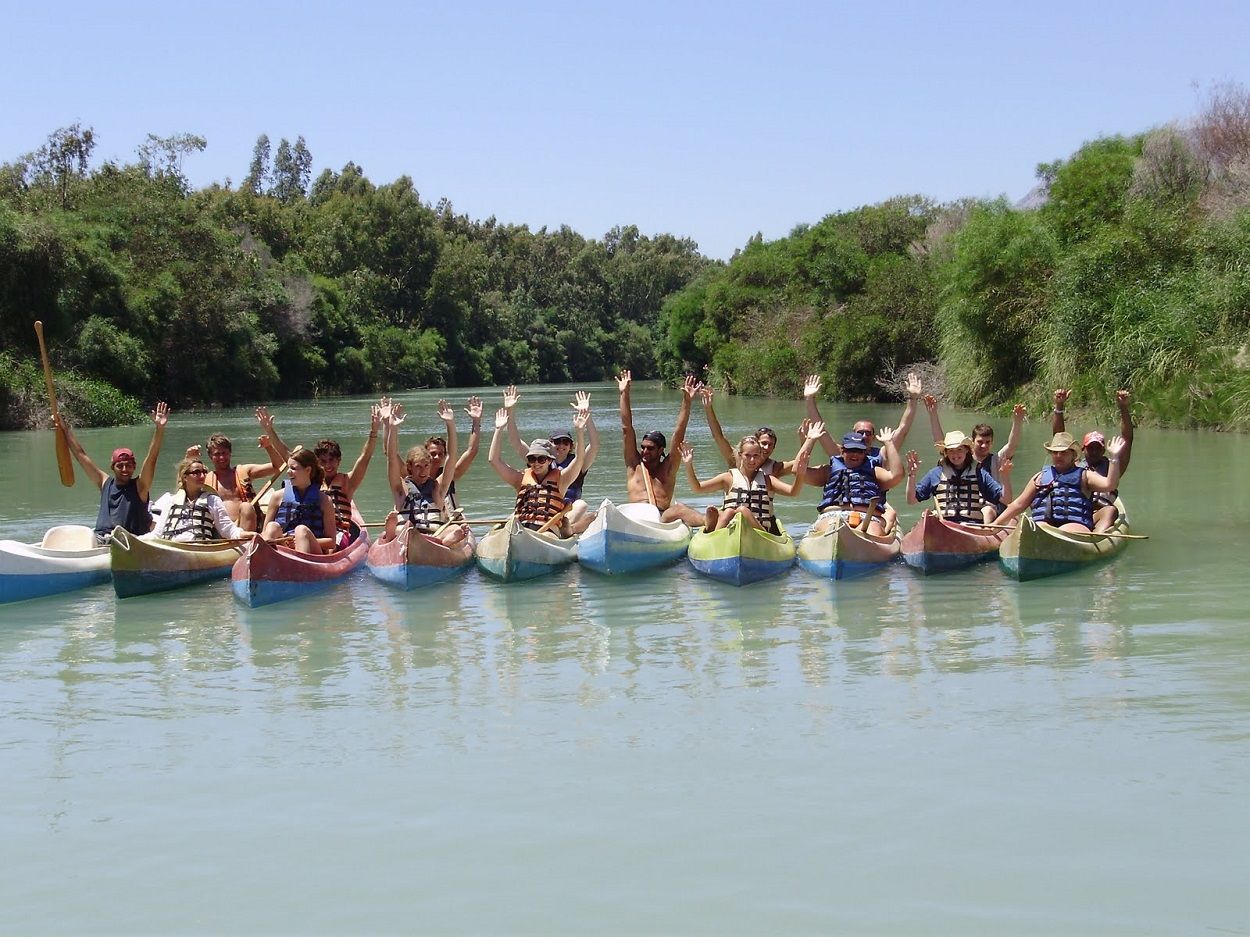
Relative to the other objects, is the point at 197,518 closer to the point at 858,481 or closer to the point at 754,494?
the point at 754,494

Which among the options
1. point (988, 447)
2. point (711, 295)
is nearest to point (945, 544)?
point (988, 447)

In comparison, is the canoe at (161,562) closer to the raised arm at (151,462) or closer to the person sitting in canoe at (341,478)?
the raised arm at (151,462)

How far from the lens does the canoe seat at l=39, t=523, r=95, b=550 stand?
1280 centimetres

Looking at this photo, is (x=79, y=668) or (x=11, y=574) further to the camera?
(x=11, y=574)

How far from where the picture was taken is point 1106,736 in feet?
24.2

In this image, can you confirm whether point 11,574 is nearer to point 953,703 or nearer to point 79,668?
point 79,668

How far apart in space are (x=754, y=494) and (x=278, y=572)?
13.5 ft

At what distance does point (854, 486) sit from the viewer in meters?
13.1

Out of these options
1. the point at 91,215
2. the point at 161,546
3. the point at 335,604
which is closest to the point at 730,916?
the point at 335,604

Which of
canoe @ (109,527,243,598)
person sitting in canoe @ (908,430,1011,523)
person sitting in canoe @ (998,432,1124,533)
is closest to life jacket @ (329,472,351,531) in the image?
canoe @ (109,527,243,598)

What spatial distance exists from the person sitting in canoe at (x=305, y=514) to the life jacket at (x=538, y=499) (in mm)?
1836

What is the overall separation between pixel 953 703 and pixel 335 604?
5.51 m

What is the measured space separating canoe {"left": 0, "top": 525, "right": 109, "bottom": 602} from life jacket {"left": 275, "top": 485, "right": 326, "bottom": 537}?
1.82 meters

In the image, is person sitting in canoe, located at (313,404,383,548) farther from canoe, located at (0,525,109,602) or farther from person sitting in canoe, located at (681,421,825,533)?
person sitting in canoe, located at (681,421,825,533)
